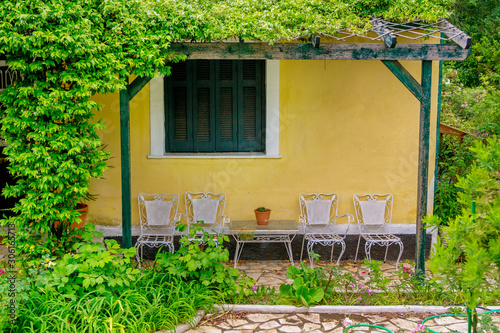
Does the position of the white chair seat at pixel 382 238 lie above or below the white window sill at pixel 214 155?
below

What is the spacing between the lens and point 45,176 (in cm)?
Answer: 499

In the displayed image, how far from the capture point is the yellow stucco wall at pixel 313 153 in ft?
→ 23.1

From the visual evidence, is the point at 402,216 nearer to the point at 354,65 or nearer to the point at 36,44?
the point at 354,65

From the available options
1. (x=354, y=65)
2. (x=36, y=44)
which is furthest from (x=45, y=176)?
(x=354, y=65)

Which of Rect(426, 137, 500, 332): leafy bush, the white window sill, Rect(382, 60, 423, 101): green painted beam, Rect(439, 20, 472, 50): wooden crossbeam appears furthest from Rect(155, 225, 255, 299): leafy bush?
Rect(439, 20, 472, 50): wooden crossbeam

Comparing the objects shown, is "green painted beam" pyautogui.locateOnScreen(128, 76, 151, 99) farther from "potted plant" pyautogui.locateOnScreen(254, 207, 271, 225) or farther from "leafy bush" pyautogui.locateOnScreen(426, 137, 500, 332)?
"leafy bush" pyautogui.locateOnScreen(426, 137, 500, 332)

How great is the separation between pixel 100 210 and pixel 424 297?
→ 451 cm

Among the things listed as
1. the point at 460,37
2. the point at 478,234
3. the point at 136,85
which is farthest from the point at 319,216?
the point at 478,234

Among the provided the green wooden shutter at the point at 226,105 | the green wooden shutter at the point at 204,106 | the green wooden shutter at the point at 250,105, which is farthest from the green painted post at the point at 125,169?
the green wooden shutter at the point at 250,105

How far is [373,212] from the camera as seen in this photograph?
708 centimetres

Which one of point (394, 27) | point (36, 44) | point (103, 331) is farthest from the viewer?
point (394, 27)

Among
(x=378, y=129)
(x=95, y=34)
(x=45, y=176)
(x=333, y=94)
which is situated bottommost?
(x=45, y=176)

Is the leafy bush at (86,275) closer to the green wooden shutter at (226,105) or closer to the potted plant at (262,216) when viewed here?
the potted plant at (262,216)

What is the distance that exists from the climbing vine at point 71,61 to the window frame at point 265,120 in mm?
1539
